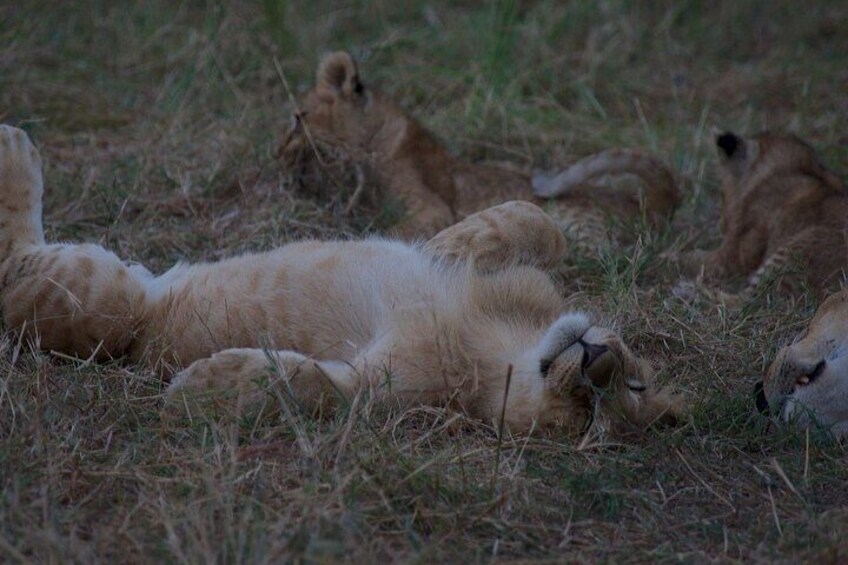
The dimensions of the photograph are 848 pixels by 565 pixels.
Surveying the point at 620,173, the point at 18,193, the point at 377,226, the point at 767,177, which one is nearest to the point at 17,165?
the point at 18,193

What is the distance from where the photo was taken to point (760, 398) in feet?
13.4

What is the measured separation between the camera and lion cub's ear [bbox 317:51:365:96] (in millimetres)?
7270

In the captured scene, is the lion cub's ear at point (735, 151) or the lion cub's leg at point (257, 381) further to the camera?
the lion cub's ear at point (735, 151)

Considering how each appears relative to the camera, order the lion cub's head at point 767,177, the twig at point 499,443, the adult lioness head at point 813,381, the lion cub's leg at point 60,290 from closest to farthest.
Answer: the twig at point 499,443 → the adult lioness head at point 813,381 → the lion cub's leg at point 60,290 → the lion cub's head at point 767,177

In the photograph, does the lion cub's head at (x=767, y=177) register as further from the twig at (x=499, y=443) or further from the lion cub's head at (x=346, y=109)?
the twig at (x=499, y=443)

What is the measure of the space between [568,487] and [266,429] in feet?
2.91

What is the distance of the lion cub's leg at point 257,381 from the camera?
148 inches

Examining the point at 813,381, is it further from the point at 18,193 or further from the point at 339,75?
the point at 339,75

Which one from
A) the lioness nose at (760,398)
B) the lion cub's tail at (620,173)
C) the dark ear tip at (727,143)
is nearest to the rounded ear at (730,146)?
the dark ear tip at (727,143)

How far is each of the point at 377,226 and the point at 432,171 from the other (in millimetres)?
1086

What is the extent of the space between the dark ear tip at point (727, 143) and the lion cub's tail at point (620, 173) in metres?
0.31

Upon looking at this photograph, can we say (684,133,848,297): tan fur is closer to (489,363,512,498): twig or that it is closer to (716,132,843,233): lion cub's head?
(716,132,843,233): lion cub's head

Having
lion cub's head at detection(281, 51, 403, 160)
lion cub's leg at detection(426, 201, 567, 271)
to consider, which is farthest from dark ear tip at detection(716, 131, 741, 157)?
lion cub's leg at detection(426, 201, 567, 271)

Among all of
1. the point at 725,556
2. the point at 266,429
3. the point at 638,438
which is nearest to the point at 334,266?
the point at 266,429
